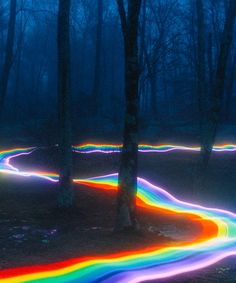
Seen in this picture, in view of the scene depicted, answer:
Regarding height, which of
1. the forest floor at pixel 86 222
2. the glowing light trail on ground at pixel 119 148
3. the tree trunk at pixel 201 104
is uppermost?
the tree trunk at pixel 201 104

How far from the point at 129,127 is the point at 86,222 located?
2.74 meters

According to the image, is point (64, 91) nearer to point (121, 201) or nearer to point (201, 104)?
point (121, 201)

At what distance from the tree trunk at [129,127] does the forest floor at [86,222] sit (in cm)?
47

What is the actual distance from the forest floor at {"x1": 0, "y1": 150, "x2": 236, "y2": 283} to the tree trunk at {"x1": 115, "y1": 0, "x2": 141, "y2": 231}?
1.56 ft

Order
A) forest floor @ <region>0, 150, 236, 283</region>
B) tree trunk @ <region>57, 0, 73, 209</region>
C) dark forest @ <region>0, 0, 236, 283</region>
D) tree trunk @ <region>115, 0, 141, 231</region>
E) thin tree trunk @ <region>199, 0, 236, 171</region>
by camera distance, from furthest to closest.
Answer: thin tree trunk @ <region>199, 0, 236, 171</region>
tree trunk @ <region>57, 0, 73, 209</region>
tree trunk @ <region>115, 0, 141, 231</region>
forest floor @ <region>0, 150, 236, 283</region>
dark forest @ <region>0, 0, 236, 283</region>

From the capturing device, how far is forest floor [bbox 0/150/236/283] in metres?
8.16

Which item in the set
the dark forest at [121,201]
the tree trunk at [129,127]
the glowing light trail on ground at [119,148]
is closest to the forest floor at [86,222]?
the dark forest at [121,201]

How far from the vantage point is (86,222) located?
10688 mm

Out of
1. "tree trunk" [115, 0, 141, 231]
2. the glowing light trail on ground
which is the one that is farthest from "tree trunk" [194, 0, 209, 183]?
the glowing light trail on ground

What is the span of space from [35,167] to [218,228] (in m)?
10.2

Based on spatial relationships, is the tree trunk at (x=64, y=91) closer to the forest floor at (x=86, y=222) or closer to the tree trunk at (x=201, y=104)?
the forest floor at (x=86, y=222)

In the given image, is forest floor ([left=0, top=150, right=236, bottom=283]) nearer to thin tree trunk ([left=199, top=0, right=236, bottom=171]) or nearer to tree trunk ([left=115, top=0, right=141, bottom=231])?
tree trunk ([left=115, top=0, right=141, bottom=231])

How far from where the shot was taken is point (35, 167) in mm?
19047

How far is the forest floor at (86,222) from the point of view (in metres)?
8.16
